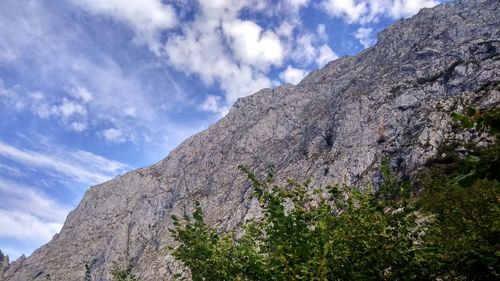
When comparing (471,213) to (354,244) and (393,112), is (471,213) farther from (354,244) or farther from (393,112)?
(393,112)

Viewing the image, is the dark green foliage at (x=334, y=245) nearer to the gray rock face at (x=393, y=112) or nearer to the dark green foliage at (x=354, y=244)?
the dark green foliage at (x=354, y=244)

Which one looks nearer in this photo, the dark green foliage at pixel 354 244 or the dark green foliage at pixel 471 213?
the dark green foliage at pixel 471 213

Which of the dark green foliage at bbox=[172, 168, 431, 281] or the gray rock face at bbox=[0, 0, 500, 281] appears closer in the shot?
the dark green foliage at bbox=[172, 168, 431, 281]

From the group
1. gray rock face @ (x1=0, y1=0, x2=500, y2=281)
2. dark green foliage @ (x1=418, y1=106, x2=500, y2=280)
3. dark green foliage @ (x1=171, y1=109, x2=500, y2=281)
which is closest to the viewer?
dark green foliage @ (x1=418, y1=106, x2=500, y2=280)

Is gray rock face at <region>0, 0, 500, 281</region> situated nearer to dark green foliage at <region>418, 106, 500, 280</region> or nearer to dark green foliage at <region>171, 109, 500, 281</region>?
dark green foliage at <region>418, 106, 500, 280</region>

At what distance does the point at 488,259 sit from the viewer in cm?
540

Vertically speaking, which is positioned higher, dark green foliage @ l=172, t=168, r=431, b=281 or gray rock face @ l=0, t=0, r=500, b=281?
gray rock face @ l=0, t=0, r=500, b=281

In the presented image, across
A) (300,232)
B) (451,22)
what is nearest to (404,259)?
(300,232)

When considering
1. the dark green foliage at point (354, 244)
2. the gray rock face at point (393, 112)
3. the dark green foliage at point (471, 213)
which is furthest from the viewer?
the gray rock face at point (393, 112)

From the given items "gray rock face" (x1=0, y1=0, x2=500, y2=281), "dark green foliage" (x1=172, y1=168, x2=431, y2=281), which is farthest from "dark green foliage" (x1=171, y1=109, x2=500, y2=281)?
"gray rock face" (x1=0, y1=0, x2=500, y2=281)

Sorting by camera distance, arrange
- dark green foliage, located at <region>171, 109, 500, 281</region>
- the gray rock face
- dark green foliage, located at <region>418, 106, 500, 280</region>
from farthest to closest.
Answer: the gray rock face, dark green foliage, located at <region>171, 109, 500, 281</region>, dark green foliage, located at <region>418, 106, 500, 280</region>

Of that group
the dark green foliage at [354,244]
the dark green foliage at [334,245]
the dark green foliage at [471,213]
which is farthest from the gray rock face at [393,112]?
the dark green foliage at [334,245]

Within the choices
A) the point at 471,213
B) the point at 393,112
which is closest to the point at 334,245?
the point at 471,213

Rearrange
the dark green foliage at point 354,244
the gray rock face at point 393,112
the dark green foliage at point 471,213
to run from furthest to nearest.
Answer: the gray rock face at point 393,112 → the dark green foliage at point 354,244 → the dark green foliage at point 471,213
